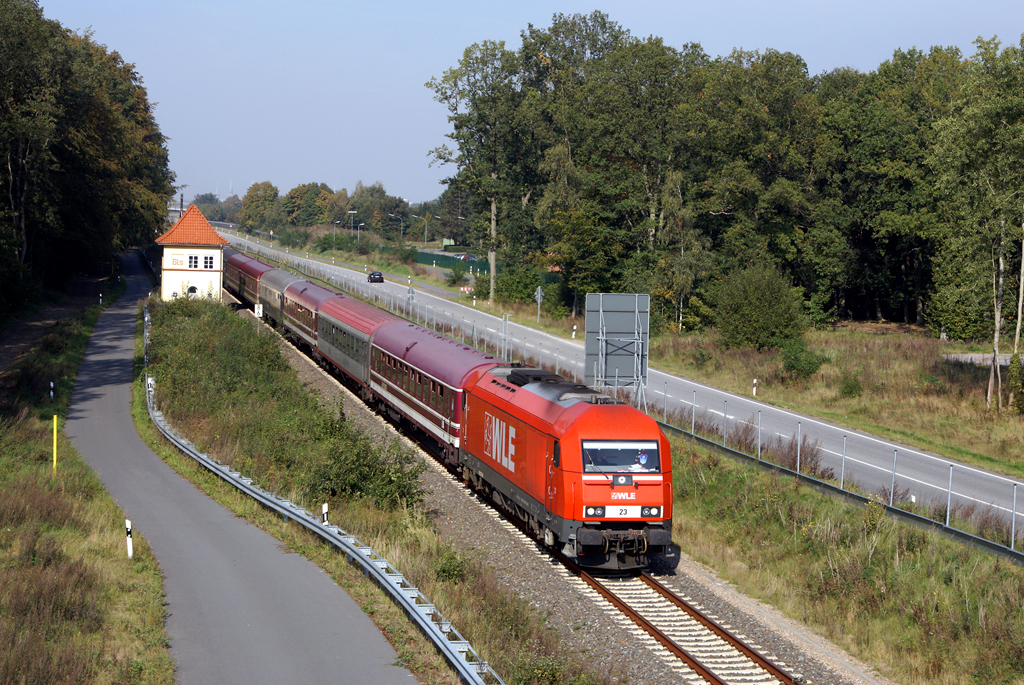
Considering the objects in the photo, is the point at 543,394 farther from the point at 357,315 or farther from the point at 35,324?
the point at 35,324

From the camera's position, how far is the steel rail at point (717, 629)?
1206cm

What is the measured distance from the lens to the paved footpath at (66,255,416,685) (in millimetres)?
9805

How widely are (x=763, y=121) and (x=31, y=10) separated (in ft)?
149

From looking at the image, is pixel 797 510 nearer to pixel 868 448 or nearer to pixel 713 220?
pixel 868 448

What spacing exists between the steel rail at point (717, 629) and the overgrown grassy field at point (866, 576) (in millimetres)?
1867

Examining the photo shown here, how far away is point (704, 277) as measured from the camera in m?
57.4

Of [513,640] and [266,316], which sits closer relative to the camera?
[513,640]

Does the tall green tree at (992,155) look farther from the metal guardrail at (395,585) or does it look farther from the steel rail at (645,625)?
the metal guardrail at (395,585)

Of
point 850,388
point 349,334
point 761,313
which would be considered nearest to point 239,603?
point 349,334

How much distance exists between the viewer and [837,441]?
2930 centimetres

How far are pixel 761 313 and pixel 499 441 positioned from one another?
93.8 feet

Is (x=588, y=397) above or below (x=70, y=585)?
above

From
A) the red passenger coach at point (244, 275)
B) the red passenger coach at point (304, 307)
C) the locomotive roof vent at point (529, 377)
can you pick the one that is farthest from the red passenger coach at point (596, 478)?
the red passenger coach at point (244, 275)

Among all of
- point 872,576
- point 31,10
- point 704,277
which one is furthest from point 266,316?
point 872,576
